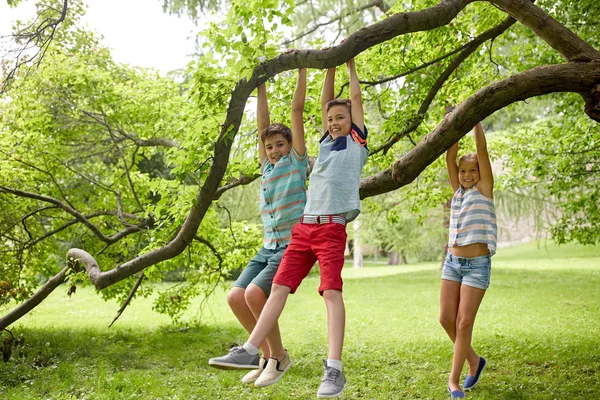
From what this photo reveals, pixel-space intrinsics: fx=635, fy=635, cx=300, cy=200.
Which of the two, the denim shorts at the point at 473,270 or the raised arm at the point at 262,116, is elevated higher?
the raised arm at the point at 262,116

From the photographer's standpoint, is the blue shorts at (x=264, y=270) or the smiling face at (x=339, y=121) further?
the blue shorts at (x=264, y=270)

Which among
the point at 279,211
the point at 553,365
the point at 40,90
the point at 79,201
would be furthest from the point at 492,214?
the point at 79,201

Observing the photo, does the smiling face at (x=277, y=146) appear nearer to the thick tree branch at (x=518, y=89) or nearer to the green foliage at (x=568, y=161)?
the thick tree branch at (x=518, y=89)

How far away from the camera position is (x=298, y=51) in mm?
3855

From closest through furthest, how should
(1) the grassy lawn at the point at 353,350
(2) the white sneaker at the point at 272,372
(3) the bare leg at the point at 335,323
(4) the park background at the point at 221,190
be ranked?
(3) the bare leg at the point at 335,323 < (2) the white sneaker at the point at 272,372 < (4) the park background at the point at 221,190 < (1) the grassy lawn at the point at 353,350

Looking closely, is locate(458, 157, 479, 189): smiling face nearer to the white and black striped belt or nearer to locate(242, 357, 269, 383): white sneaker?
the white and black striped belt

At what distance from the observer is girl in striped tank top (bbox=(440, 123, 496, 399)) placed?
15.3ft

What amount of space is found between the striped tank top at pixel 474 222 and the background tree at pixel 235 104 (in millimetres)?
476

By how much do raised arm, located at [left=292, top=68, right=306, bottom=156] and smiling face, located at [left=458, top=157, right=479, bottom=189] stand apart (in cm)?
145

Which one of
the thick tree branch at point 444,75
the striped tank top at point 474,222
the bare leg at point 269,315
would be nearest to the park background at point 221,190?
the thick tree branch at point 444,75

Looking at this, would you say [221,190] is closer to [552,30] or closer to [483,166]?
[483,166]

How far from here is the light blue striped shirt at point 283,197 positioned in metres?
3.98

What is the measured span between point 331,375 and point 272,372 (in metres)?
0.45

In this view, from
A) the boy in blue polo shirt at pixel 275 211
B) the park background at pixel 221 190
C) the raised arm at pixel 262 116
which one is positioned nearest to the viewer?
the boy in blue polo shirt at pixel 275 211
